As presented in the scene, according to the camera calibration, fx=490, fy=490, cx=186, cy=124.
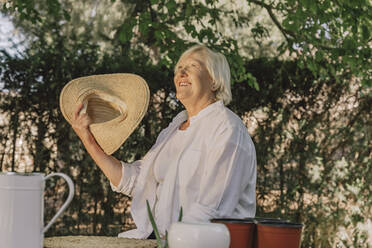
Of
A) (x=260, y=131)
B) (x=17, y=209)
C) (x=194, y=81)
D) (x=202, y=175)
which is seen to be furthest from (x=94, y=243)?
(x=260, y=131)

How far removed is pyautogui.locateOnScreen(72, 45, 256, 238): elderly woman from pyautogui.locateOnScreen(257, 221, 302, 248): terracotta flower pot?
0.51 m

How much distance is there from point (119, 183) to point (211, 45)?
251 cm

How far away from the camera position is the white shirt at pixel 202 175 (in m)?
1.86

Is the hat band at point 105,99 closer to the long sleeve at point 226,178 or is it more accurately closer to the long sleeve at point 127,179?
the long sleeve at point 127,179

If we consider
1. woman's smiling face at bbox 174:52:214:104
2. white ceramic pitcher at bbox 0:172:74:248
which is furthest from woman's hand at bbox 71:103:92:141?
white ceramic pitcher at bbox 0:172:74:248

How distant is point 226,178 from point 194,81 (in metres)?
0.69

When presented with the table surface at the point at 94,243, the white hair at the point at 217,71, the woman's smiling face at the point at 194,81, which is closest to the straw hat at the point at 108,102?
the woman's smiling face at the point at 194,81

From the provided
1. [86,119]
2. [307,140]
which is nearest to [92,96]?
[86,119]

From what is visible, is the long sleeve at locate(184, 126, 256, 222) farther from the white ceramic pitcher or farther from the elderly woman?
the white ceramic pitcher

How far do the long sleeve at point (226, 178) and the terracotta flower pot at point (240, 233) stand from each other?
1.52ft

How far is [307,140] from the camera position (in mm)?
5066

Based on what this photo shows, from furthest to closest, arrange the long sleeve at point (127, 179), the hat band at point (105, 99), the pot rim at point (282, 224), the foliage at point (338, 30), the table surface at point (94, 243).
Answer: the foliage at point (338, 30) < the long sleeve at point (127, 179) < the hat band at point (105, 99) < the table surface at point (94, 243) < the pot rim at point (282, 224)

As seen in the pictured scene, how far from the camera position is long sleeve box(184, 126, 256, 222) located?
72.3 inches

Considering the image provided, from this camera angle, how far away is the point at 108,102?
2215 mm
